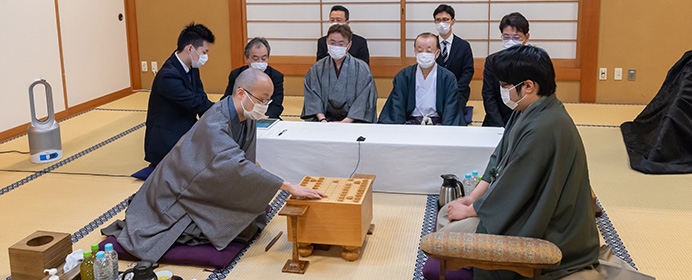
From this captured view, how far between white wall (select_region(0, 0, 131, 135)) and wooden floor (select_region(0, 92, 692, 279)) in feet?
1.54

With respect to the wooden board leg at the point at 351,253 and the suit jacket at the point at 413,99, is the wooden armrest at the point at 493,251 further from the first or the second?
the suit jacket at the point at 413,99

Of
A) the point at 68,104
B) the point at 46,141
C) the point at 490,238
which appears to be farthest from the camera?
the point at 68,104

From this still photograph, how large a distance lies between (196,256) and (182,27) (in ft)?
14.8

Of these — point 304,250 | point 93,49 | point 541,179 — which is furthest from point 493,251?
point 93,49

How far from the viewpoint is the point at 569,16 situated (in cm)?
653

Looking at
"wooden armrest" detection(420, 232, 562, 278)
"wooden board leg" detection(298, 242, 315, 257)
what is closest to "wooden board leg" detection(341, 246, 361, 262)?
"wooden board leg" detection(298, 242, 315, 257)

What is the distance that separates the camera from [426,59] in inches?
183

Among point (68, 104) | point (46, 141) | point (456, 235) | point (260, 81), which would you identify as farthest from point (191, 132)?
point (68, 104)

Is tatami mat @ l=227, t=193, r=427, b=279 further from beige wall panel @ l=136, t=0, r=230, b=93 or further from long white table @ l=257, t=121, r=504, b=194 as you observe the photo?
beige wall panel @ l=136, t=0, r=230, b=93

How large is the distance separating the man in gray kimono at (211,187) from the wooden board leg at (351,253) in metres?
0.28

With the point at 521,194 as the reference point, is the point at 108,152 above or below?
below

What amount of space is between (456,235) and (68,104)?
490cm

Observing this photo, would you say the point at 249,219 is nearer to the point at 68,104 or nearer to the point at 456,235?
the point at 456,235

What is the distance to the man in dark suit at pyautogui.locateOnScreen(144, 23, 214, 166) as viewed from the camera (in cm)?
441
